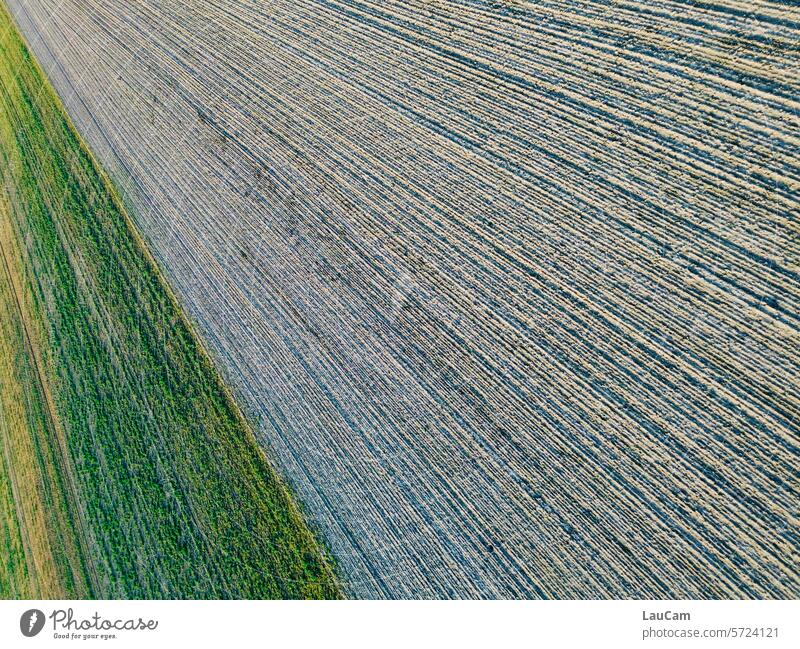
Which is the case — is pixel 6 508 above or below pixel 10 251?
below

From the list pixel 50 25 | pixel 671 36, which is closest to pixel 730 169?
pixel 671 36

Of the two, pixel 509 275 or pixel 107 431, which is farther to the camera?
pixel 107 431

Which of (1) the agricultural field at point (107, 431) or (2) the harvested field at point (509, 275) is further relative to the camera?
(1) the agricultural field at point (107, 431)

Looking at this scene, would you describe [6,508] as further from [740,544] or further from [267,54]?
[740,544]

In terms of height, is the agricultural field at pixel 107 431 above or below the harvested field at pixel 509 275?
below

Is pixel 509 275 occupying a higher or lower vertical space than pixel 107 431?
higher
